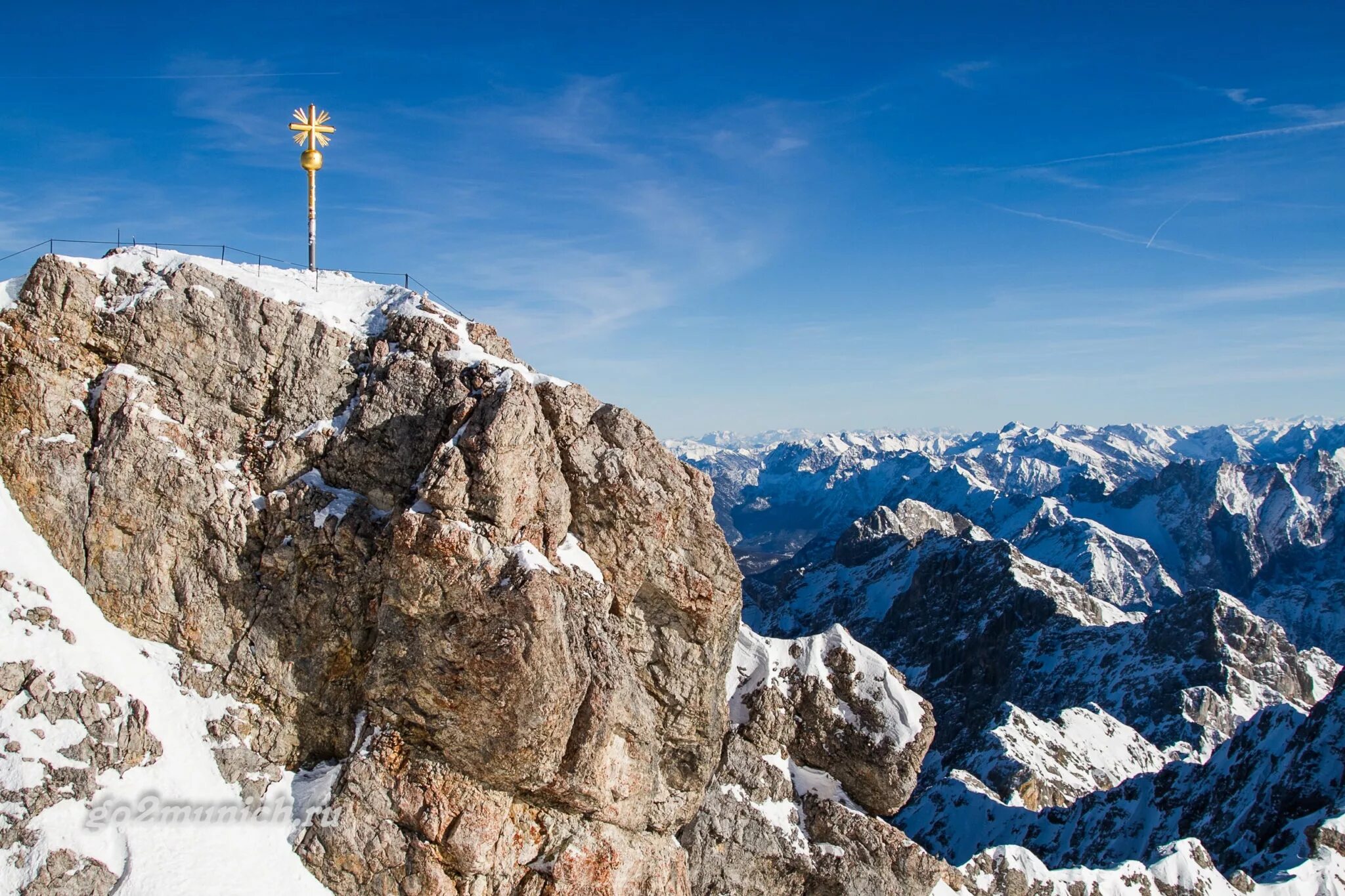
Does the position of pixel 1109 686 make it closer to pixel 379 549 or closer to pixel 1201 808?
pixel 1201 808

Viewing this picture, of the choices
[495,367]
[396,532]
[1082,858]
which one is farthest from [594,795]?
[1082,858]

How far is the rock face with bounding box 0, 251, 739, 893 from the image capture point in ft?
94.3

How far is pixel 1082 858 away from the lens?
98.4 meters

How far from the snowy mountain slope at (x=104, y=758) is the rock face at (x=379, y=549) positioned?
87cm

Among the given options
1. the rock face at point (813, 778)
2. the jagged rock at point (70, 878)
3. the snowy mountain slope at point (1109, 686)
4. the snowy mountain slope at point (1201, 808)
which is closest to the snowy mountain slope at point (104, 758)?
the jagged rock at point (70, 878)

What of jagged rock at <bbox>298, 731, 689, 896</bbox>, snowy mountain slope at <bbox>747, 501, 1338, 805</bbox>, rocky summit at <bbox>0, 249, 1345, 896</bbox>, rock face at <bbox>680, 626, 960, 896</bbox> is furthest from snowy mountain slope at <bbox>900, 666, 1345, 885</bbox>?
jagged rock at <bbox>298, 731, 689, 896</bbox>

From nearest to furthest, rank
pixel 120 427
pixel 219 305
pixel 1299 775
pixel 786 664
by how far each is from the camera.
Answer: pixel 120 427 < pixel 219 305 < pixel 786 664 < pixel 1299 775

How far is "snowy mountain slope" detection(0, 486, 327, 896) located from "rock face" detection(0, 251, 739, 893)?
87cm

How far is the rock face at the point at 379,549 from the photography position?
28.8 m

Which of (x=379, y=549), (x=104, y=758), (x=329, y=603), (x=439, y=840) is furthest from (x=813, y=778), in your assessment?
(x=104, y=758)

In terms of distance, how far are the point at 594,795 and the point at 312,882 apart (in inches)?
381

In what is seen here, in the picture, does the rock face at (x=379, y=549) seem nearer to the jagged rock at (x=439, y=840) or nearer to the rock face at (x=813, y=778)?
the jagged rock at (x=439, y=840)

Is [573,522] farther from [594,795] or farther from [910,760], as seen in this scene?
[910,760]

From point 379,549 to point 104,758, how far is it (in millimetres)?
10630
